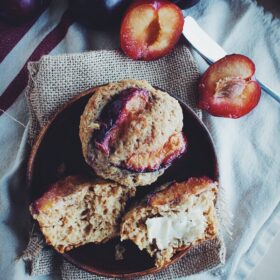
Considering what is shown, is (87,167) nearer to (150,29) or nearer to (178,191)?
(178,191)

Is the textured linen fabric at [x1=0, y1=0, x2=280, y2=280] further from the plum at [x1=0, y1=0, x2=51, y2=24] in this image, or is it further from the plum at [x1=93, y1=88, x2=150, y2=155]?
the plum at [x1=93, y1=88, x2=150, y2=155]

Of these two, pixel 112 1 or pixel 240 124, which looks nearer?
pixel 112 1

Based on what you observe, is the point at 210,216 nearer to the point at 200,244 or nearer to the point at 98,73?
the point at 200,244

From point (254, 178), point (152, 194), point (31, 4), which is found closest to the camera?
point (152, 194)

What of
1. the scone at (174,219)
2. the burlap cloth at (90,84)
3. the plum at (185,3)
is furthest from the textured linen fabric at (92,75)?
the scone at (174,219)

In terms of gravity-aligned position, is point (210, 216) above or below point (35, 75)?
below

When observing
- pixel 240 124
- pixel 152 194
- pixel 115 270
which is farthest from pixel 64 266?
pixel 240 124

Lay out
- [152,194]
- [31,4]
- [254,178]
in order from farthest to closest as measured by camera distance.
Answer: [254,178], [31,4], [152,194]
